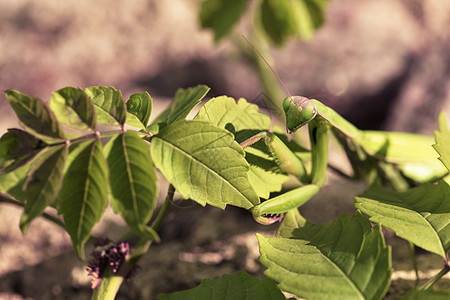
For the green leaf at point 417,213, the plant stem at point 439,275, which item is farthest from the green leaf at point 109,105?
the plant stem at point 439,275

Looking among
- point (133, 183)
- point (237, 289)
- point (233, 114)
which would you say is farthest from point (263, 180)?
point (133, 183)

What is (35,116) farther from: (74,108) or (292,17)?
(292,17)

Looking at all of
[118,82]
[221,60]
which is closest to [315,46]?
[221,60]

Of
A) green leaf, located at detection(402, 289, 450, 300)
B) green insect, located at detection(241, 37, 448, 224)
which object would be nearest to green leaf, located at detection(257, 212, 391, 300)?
green leaf, located at detection(402, 289, 450, 300)

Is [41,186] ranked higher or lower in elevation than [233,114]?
higher

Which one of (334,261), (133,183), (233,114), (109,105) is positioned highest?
(109,105)

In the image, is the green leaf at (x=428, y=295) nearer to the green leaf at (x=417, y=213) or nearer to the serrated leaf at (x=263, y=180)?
the green leaf at (x=417, y=213)

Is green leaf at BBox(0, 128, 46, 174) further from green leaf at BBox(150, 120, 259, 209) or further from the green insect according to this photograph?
the green insect
